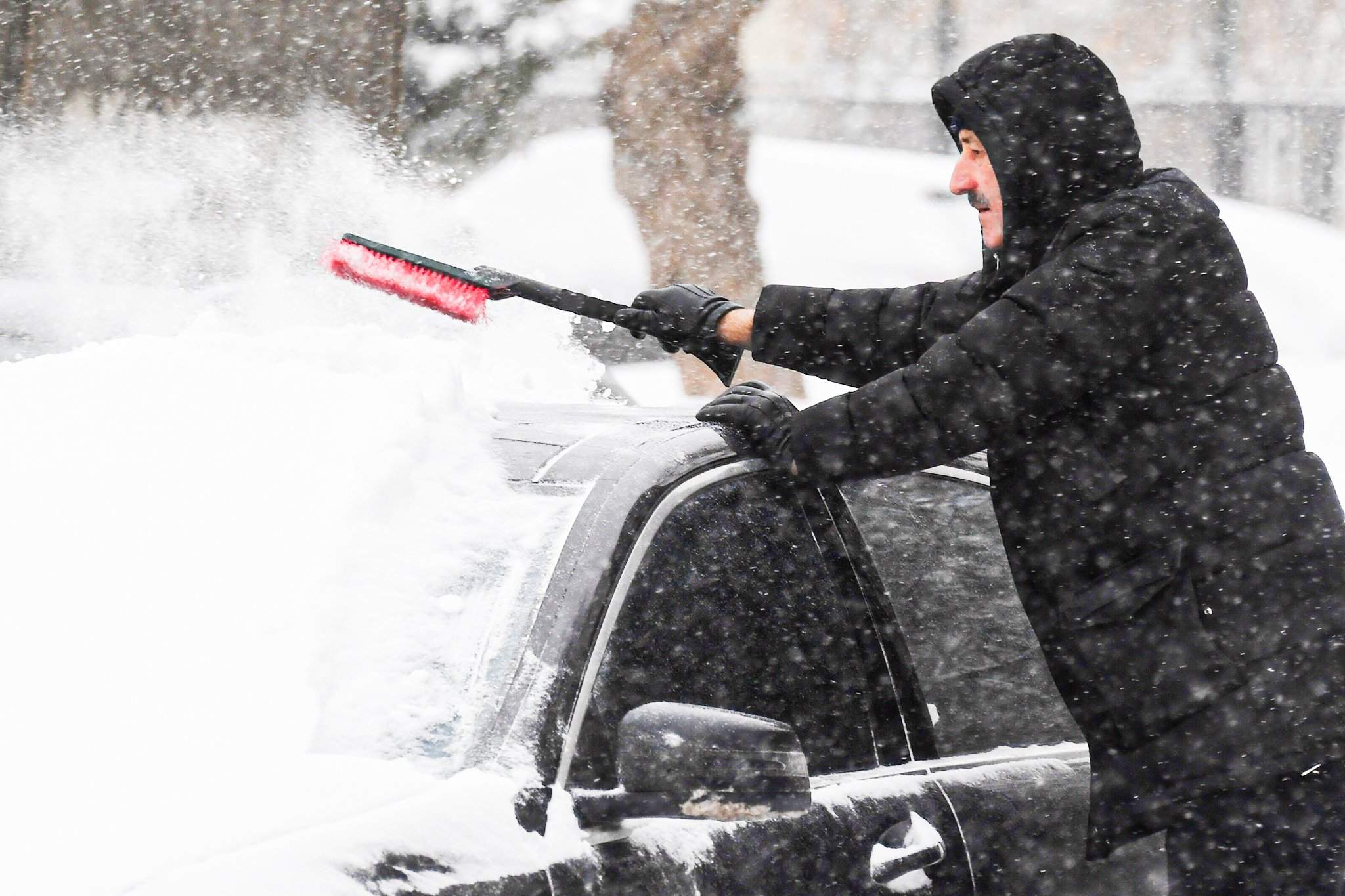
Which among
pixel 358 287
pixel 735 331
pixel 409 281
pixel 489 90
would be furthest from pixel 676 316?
pixel 489 90

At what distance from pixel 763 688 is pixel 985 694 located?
49 cm

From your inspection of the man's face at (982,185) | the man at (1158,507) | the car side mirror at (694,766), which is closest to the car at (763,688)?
the car side mirror at (694,766)

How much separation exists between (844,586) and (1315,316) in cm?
944

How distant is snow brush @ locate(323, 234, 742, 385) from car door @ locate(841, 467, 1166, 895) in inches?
19.5

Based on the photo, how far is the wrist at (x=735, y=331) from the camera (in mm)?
2711

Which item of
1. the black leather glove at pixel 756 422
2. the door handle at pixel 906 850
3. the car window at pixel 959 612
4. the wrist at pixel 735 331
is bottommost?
the door handle at pixel 906 850

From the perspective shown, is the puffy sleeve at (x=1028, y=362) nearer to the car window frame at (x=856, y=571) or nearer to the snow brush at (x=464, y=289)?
the car window frame at (x=856, y=571)

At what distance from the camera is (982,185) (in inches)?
97.7

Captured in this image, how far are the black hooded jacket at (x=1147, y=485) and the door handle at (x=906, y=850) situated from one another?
0.31 m

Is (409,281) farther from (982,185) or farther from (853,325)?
(982,185)

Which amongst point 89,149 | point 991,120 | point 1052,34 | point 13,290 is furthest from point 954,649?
point 89,149

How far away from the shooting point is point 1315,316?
→ 10555mm

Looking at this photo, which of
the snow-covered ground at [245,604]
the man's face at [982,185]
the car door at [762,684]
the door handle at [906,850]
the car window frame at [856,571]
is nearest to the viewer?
the snow-covered ground at [245,604]

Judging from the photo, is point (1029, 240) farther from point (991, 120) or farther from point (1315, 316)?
point (1315, 316)
